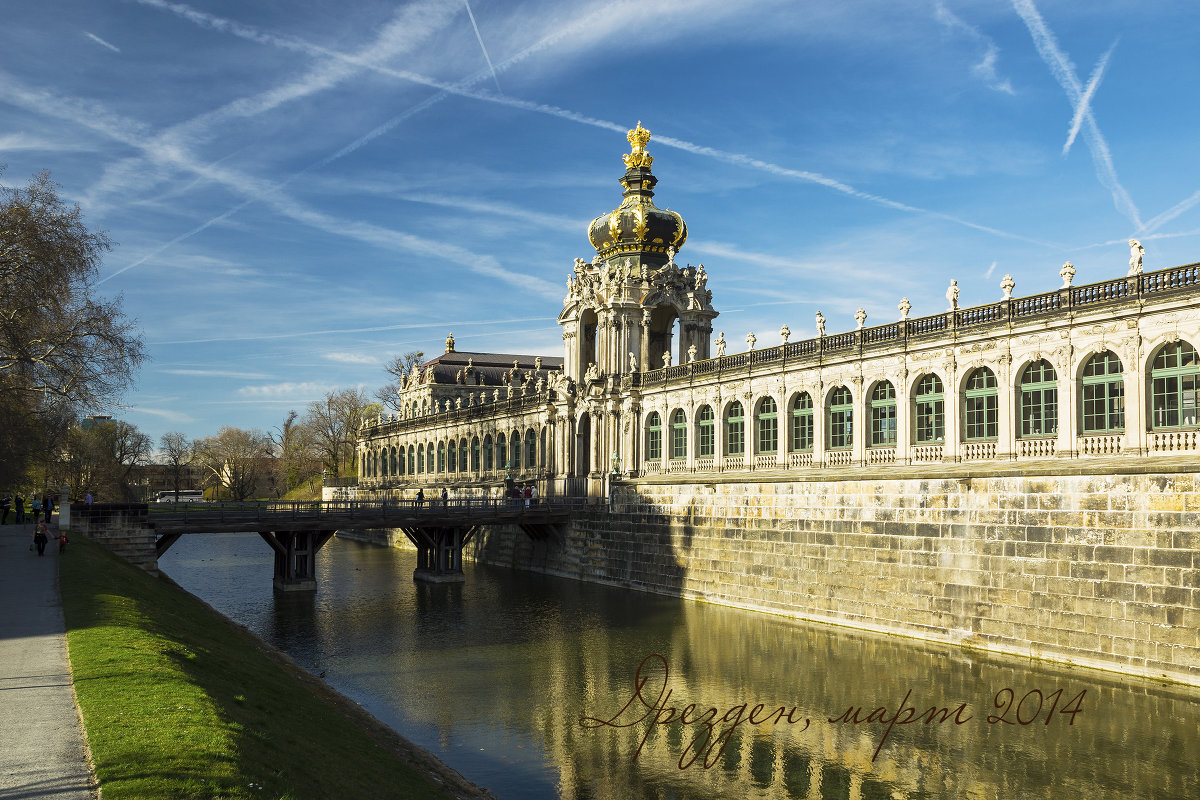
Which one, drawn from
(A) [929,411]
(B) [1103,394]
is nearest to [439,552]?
(A) [929,411]

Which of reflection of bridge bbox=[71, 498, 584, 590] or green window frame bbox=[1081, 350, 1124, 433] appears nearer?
green window frame bbox=[1081, 350, 1124, 433]

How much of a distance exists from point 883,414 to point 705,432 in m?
11.8

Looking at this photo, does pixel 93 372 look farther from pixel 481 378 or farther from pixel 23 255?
pixel 481 378

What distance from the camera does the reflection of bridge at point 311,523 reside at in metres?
40.2

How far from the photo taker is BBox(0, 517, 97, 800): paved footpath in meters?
11.4

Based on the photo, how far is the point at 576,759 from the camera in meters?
20.2

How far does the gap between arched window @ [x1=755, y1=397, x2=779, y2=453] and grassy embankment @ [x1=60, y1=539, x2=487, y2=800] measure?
23.5 m


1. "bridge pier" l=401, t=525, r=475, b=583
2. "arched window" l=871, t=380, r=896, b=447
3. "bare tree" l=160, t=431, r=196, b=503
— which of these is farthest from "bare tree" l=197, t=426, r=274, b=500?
"arched window" l=871, t=380, r=896, b=447

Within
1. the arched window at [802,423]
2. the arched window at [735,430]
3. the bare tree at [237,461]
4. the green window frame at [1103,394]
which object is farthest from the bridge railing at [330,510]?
the bare tree at [237,461]

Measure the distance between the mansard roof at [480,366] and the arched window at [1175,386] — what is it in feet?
236

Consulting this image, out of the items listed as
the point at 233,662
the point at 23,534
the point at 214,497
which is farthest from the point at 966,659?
the point at 214,497

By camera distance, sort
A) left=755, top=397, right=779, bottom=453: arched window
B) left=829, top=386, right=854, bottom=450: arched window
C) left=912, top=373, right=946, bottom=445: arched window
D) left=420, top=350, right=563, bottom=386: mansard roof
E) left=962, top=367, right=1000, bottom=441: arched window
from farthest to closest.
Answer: left=420, top=350, right=563, bottom=386: mansard roof < left=755, top=397, right=779, bottom=453: arched window < left=829, top=386, right=854, bottom=450: arched window < left=912, top=373, right=946, bottom=445: arched window < left=962, top=367, right=1000, bottom=441: arched window

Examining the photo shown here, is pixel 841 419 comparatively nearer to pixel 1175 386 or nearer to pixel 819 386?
pixel 819 386

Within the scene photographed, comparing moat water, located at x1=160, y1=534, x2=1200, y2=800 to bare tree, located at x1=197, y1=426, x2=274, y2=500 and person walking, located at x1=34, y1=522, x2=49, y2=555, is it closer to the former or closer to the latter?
Result: person walking, located at x1=34, y1=522, x2=49, y2=555
